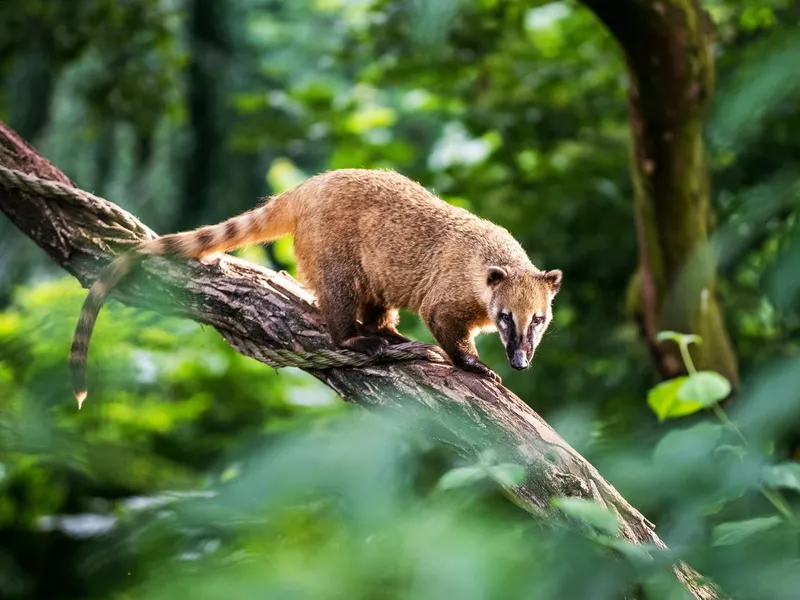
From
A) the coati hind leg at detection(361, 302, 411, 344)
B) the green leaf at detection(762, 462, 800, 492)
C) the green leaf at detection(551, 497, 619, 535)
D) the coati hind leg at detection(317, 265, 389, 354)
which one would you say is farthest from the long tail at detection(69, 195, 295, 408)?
the green leaf at detection(551, 497, 619, 535)

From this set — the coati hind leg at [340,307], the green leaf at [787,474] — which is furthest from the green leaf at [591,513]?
the coati hind leg at [340,307]

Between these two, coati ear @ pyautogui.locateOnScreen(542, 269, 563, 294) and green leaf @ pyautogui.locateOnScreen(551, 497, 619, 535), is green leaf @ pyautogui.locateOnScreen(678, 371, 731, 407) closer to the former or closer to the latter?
green leaf @ pyautogui.locateOnScreen(551, 497, 619, 535)

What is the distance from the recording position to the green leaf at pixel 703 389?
2693 millimetres

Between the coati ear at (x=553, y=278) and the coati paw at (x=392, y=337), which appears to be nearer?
the coati paw at (x=392, y=337)

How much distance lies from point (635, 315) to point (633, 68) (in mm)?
1737

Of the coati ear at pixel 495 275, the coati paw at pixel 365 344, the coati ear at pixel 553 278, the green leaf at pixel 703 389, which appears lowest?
the coati paw at pixel 365 344

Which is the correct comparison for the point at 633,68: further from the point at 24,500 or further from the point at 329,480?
the point at 329,480

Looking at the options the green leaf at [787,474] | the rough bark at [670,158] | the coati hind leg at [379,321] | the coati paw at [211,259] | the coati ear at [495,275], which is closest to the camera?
the green leaf at [787,474]

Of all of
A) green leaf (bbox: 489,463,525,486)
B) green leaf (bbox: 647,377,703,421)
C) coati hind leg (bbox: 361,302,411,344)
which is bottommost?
coati hind leg (bbox: 361,302,411,344)

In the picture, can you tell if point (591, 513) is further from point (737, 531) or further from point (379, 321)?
point (379, 321)

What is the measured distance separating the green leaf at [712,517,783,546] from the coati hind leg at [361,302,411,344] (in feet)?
11.1

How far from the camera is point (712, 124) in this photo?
1.03 m

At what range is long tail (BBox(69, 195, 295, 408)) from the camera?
407 centimetres

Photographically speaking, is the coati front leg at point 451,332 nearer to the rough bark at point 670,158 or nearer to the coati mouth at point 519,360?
the coati mouth at point 519,360
